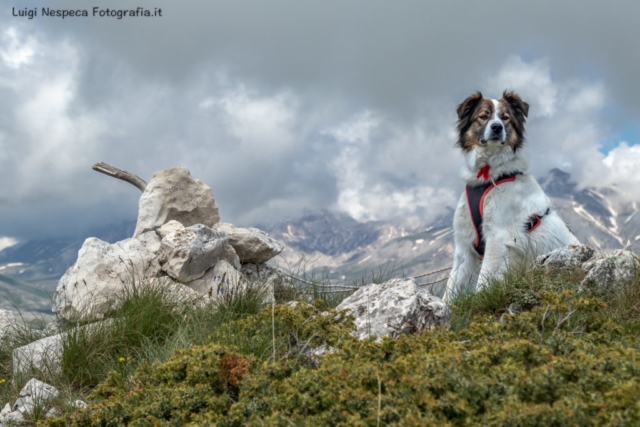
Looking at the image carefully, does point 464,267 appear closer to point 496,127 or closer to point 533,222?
point 533,222

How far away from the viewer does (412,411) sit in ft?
6.53

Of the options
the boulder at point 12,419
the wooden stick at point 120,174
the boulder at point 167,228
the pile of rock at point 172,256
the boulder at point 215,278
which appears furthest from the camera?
the wooden stick at point 120,174

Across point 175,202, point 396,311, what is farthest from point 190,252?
point 396,311

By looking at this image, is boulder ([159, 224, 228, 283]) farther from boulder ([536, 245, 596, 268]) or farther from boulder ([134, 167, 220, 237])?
boulder ([536, 245, 596, 268])

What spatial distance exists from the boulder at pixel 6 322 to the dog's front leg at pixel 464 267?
6408mm

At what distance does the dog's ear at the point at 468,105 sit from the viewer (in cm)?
683

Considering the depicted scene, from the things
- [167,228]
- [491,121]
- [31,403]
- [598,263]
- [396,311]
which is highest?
[491,121]

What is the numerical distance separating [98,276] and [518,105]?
655cm

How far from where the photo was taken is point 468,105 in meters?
6.89

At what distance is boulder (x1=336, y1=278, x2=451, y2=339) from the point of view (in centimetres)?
367

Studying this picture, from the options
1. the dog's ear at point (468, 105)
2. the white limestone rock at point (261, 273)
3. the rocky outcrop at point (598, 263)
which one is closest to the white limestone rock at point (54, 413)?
the white limestone rock at point (261, 273)

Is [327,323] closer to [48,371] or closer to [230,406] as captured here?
[230,406]

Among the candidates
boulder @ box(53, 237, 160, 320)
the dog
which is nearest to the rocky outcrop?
the dog

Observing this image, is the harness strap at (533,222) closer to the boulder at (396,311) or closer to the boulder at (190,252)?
the boulder at (396,311)
